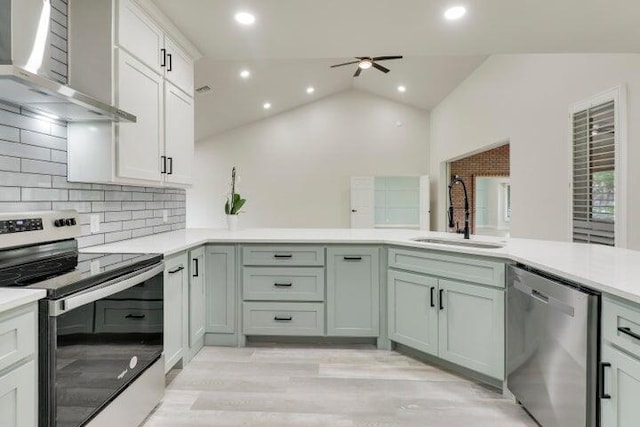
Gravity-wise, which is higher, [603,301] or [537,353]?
[603,301]

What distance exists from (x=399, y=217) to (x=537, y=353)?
7.57m

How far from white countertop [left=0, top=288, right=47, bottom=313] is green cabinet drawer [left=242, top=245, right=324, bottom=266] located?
1.68 metres

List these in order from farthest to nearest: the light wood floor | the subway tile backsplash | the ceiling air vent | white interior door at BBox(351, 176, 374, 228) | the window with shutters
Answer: white interior door at BBox(351, 176, 374, 228) → the ceiling air vent → the window with shutters → the light wood floor → the subway tile backsplash

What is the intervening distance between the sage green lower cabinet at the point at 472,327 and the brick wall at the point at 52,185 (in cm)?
222

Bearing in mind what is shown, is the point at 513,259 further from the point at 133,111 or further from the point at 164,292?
the point at 133,111

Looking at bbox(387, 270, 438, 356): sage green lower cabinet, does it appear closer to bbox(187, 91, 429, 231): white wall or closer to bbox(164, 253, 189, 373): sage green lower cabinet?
bbox(164, 253, 189, 373): sage green lower cabinet

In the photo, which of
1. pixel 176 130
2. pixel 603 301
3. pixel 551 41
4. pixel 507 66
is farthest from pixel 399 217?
pixel 603 301

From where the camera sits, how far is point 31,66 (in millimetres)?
1534

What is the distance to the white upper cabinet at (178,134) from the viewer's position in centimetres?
264

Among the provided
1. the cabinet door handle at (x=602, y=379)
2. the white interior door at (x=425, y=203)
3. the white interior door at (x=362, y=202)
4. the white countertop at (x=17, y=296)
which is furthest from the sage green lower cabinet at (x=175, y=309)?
the white interior door at (x=425, y=203)

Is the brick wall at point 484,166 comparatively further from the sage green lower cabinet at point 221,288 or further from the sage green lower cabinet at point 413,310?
the sage green lower cabinet at point 221,288

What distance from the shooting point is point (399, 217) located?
928 cm

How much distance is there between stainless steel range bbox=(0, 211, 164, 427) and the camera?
1.24m

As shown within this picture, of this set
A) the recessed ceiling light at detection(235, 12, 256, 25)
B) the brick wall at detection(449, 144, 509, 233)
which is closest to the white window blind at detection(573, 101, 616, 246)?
the recessed ceiling light at detection(235, 12, 256, 25)
